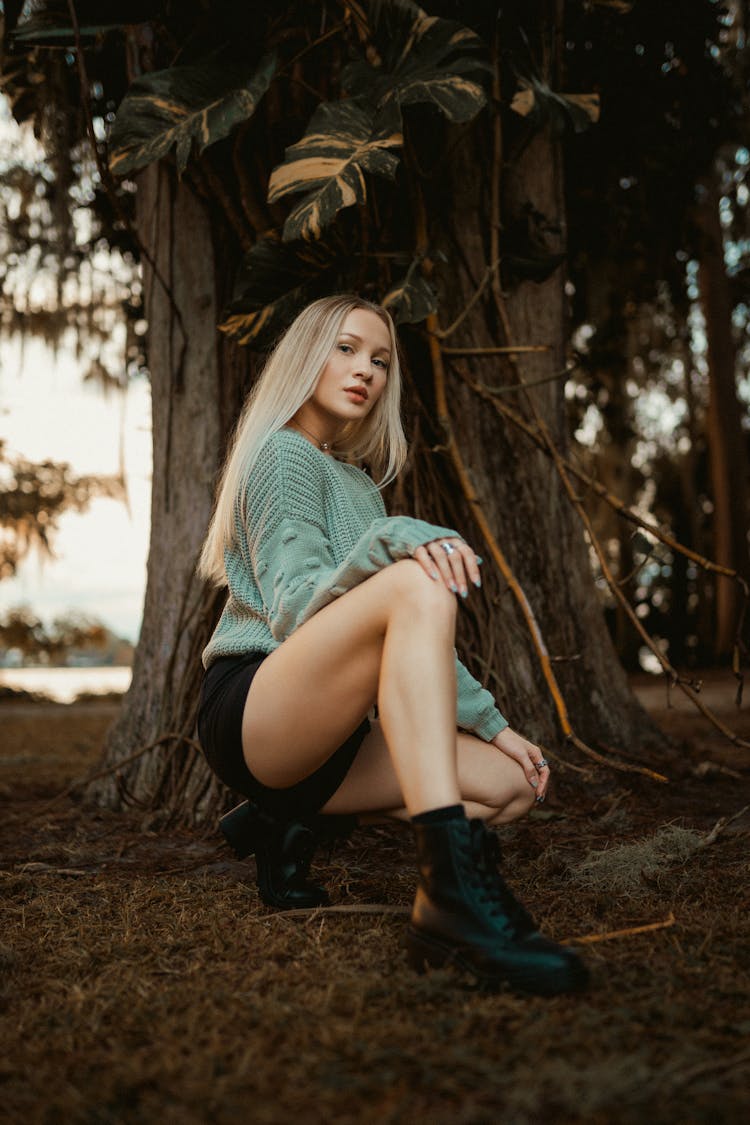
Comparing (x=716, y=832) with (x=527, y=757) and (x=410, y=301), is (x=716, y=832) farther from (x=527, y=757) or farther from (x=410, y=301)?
(x=410, y=301)

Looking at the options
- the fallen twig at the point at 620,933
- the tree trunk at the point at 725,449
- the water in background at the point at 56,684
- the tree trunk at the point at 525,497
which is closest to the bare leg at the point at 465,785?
the fallen twig at the point at 620,933

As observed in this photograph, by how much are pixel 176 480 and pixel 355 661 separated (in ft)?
4.89


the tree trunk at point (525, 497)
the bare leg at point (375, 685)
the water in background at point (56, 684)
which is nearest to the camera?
the bare leg at point (375, 685)

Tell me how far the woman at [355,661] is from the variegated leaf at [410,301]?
39 cm

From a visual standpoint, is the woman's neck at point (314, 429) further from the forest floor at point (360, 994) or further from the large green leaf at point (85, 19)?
the large green leaf at point (85, 19)

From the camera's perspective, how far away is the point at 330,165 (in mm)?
2146

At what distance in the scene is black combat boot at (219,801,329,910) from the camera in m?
1.71

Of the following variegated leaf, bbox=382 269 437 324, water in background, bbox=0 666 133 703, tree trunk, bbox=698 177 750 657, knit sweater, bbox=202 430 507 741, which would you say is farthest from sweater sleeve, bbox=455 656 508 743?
tree trunk, bbox=698 177 750 657

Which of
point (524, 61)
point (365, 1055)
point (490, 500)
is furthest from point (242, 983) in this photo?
point (524, 61)

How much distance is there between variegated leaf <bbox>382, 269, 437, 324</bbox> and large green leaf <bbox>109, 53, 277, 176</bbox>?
0.54m

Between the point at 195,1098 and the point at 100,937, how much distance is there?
2.25 ft

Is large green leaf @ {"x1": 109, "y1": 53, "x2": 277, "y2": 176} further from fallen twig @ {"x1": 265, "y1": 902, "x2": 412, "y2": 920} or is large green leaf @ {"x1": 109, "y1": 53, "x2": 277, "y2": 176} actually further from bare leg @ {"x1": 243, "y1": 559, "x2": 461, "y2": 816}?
fallen twig @ {"x1": 265, "y1": 902, "x2": 412, "y2": 920}

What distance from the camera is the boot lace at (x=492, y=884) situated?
1.27 m

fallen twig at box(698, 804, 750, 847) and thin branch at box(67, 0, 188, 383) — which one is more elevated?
thin branch at box(67, 0, 188, 383)
